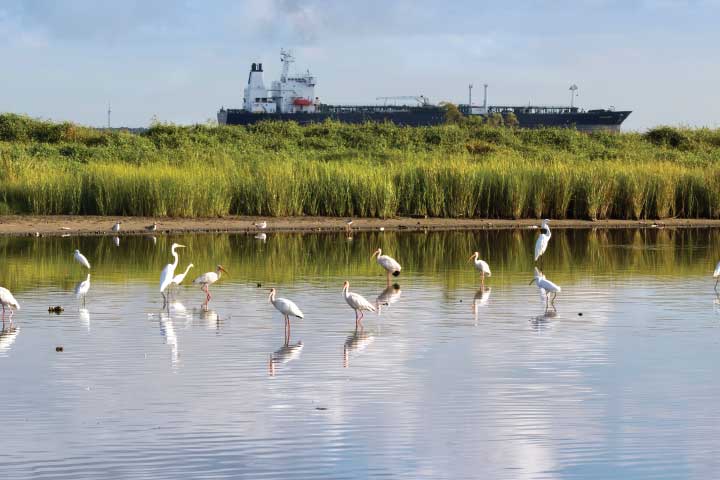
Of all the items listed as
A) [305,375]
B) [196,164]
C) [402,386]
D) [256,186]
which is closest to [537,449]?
[402,386]

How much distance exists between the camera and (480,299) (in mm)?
17078

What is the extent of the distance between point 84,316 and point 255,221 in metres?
17.6

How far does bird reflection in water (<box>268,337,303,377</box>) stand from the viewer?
38.5 feet

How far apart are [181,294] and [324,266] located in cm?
441

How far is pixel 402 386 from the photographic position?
10727 millimetres

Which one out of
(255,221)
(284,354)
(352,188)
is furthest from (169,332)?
(352,188)

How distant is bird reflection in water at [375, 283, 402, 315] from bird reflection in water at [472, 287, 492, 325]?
1.04 metres

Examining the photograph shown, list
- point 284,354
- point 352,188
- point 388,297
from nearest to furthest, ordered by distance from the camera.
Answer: point 284,354, point 388,297, point 352,188

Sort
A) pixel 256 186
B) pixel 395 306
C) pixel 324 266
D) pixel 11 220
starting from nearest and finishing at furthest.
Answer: pixel 395 306
pixel 324 266
pixel 11 220
pixel 256 186

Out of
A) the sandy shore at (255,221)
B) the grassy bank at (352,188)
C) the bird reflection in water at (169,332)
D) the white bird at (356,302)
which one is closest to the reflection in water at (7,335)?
the bird reflection in water at (169,332)

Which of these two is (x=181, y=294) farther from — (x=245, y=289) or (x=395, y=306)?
(x=395, y=306)

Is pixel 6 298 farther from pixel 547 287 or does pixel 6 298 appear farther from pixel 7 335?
pixel 547 287

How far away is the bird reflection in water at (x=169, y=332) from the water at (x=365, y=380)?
3 cm

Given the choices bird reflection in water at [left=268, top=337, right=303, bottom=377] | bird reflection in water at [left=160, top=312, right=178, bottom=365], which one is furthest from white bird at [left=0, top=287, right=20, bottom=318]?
bird reflection in water at [left=268, top=337, right=303, bottom=377]
